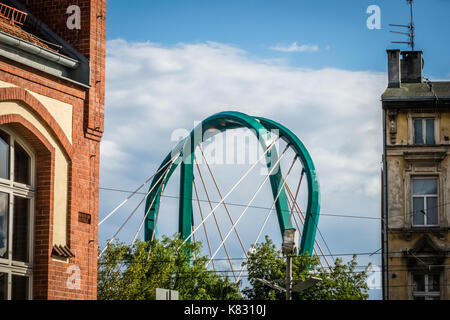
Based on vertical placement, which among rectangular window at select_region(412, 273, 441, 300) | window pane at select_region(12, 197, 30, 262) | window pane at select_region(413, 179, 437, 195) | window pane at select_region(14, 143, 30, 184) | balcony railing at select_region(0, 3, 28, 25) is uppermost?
balcony railing at select_region(0, 3, 28, 25)

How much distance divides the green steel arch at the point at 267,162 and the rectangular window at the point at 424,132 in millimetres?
8857

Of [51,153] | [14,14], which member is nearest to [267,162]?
[14,14]

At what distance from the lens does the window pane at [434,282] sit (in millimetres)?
33594

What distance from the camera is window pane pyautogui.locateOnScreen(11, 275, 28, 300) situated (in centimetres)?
1750

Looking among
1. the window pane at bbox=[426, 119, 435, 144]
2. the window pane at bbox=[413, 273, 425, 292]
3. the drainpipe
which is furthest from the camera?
the window pane at bbox=[426, 119, 435, 144]

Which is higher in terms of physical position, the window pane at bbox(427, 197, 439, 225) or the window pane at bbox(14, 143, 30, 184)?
the window pane at bbox(427, 197, 439, 225)

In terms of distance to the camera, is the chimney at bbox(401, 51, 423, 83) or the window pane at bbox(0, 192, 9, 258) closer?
the window pane at bbox(0, 192, 9, 258)

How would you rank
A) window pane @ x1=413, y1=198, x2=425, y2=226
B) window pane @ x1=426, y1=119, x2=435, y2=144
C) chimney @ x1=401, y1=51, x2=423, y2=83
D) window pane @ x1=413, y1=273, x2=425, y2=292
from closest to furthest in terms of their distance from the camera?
window pane @ x1=413, y1=273, x2=425, y2=292, window pane @ x1=413, y1=198, x2=425, y2=226, window pane @ x1=426, y1=119, x2=435, y2=144, chimney @ x1=401, y1=51, x2=423, y2=83

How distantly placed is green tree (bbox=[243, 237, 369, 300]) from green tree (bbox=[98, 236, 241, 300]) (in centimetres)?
123

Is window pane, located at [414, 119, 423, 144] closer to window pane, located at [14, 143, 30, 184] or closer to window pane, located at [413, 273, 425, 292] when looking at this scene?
window pane, located at [413, 273, 425, 292]

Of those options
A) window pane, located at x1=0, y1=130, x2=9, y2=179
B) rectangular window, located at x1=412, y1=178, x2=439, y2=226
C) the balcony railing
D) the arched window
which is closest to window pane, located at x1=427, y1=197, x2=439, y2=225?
rectangular window, located at x1=412, y1=178, x2=439, y2=226
